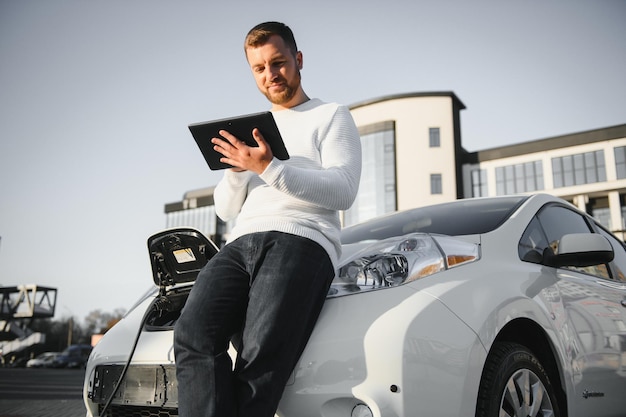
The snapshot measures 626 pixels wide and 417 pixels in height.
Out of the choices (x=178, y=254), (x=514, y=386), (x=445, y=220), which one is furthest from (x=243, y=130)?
(x=445, y=220)

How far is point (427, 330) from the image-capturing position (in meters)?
1.83

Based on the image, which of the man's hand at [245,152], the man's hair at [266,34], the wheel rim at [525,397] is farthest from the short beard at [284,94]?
the wheel rim at [525,397]

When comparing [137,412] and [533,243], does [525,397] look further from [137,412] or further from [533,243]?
[137,412]

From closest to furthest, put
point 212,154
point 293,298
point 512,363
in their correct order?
1. point 293,298
2. point 212,154
3. point 512,363

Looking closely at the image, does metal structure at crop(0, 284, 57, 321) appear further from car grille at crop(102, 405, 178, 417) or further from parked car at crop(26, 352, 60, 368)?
car grille at crop(102, 405, 178, 417)

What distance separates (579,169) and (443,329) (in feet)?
143

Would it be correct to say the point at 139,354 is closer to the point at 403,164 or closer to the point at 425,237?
the point at 425,237

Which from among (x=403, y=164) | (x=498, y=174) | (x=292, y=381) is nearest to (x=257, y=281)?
(x=292, y=381)

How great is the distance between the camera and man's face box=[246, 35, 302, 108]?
2.17 metres

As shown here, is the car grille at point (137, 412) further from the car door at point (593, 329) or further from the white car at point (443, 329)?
the car door at point (593, 329)

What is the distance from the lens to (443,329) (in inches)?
73.5

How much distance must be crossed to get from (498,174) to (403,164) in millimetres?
7645

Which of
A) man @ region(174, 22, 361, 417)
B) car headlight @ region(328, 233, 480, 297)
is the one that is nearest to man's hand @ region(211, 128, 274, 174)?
man @ region(174, 22, 361, 417)

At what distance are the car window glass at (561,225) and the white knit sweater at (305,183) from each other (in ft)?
4.46
